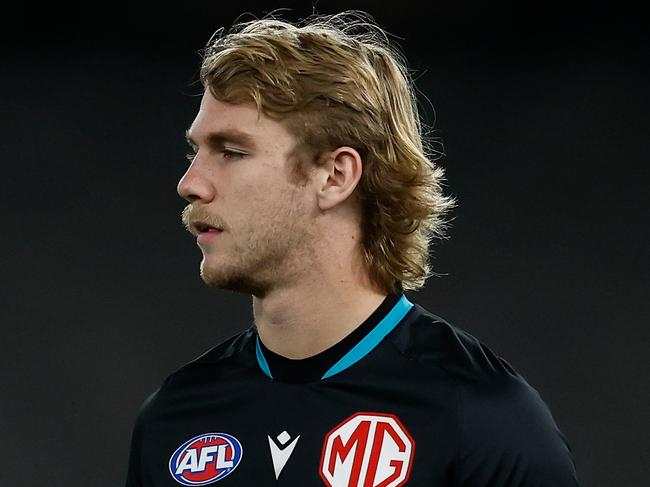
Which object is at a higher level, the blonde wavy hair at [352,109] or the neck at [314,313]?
the blonde wavy hair at [352,109]

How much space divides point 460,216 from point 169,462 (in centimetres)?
226

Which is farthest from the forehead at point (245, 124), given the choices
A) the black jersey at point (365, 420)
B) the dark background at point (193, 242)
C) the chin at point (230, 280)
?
the dark background at point (193, 242)

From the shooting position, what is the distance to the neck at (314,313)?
1.91 meters

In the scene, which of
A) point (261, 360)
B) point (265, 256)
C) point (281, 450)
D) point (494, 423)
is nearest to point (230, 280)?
point (265, 256)

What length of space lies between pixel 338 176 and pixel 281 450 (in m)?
0.47

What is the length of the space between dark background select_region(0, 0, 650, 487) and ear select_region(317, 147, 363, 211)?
2050mm

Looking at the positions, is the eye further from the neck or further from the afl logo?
the afl logo

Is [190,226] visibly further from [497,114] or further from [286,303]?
[497,114]

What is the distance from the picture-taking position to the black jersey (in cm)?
175

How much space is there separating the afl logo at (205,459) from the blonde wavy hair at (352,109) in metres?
0.37

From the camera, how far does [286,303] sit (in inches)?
75.0

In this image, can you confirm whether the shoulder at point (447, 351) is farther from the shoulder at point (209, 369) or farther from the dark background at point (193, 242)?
the dark background at point (193, 242)

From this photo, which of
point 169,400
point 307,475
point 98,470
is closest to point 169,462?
point 169,400

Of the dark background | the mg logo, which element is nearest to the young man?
the mg logo
